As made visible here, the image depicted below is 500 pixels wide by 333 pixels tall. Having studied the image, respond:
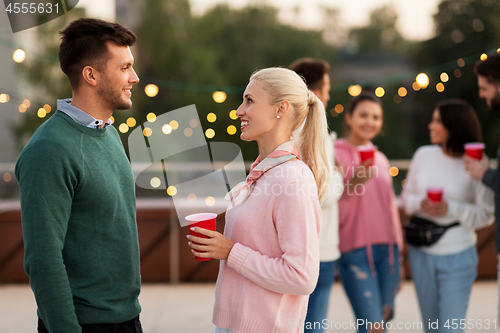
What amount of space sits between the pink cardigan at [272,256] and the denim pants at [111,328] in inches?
9.9

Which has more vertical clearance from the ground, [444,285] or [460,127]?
[460,127]

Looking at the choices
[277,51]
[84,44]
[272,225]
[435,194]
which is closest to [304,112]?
[272,225]

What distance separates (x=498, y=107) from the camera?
2.04 m

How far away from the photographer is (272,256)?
1217mm

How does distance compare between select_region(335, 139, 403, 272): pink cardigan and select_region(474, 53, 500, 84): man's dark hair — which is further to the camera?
select_region(335, 139, 403, 272): pink cardigan

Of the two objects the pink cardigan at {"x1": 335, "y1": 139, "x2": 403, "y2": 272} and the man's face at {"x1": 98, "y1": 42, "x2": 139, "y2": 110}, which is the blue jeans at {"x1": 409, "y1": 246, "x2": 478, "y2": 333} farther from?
the man's face at {"x1": 98, "y1": 42, "x2": 139, "y2": 110}

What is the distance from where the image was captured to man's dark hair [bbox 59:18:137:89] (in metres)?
1.24

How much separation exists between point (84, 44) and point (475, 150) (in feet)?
5.98

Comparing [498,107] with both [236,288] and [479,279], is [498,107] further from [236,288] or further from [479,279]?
[479,279]

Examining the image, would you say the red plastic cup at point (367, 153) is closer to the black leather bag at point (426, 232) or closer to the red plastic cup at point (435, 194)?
the red plastic cup at point (435, 194)

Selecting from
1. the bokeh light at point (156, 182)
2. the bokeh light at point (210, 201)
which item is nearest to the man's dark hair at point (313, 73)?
the bokeh light at point (210, 201)

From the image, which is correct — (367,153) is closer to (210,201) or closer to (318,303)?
(318,303)

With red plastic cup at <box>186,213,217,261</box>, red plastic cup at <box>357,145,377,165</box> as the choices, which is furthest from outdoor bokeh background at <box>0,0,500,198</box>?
red plastic cup at <box>186,213,217,261</box>

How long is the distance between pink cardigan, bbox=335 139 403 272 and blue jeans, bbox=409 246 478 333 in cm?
20
